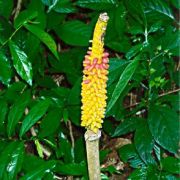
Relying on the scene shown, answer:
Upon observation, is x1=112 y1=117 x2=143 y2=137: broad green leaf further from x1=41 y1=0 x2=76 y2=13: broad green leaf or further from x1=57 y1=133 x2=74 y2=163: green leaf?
x1=41 y1=0 x2=76 y2=13: broad green leaf

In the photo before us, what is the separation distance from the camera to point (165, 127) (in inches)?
74.0

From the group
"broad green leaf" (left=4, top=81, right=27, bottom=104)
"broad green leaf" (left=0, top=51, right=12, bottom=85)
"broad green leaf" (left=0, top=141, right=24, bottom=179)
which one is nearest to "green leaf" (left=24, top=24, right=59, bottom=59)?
"broad green leaf" (left=0, top=51, right=12, bottom=85)

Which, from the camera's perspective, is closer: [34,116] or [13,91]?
[34,116]

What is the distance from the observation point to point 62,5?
2.11 meters

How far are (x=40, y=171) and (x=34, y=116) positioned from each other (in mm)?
243

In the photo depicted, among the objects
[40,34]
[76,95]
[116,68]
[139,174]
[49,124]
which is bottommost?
[139,174]

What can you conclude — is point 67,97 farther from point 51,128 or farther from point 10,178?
point 10,178

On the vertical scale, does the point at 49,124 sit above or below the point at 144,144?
above

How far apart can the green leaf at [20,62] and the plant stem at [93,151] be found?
54cm

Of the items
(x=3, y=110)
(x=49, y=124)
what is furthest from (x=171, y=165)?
(x=3, y=110)

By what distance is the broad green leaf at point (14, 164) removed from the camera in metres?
1.71

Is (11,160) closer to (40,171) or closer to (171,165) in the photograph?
(40,171)

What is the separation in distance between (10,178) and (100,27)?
805 millimetres

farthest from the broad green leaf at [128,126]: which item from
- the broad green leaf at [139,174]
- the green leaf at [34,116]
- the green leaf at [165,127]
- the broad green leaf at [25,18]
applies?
the broad green leaf at [25,18]
